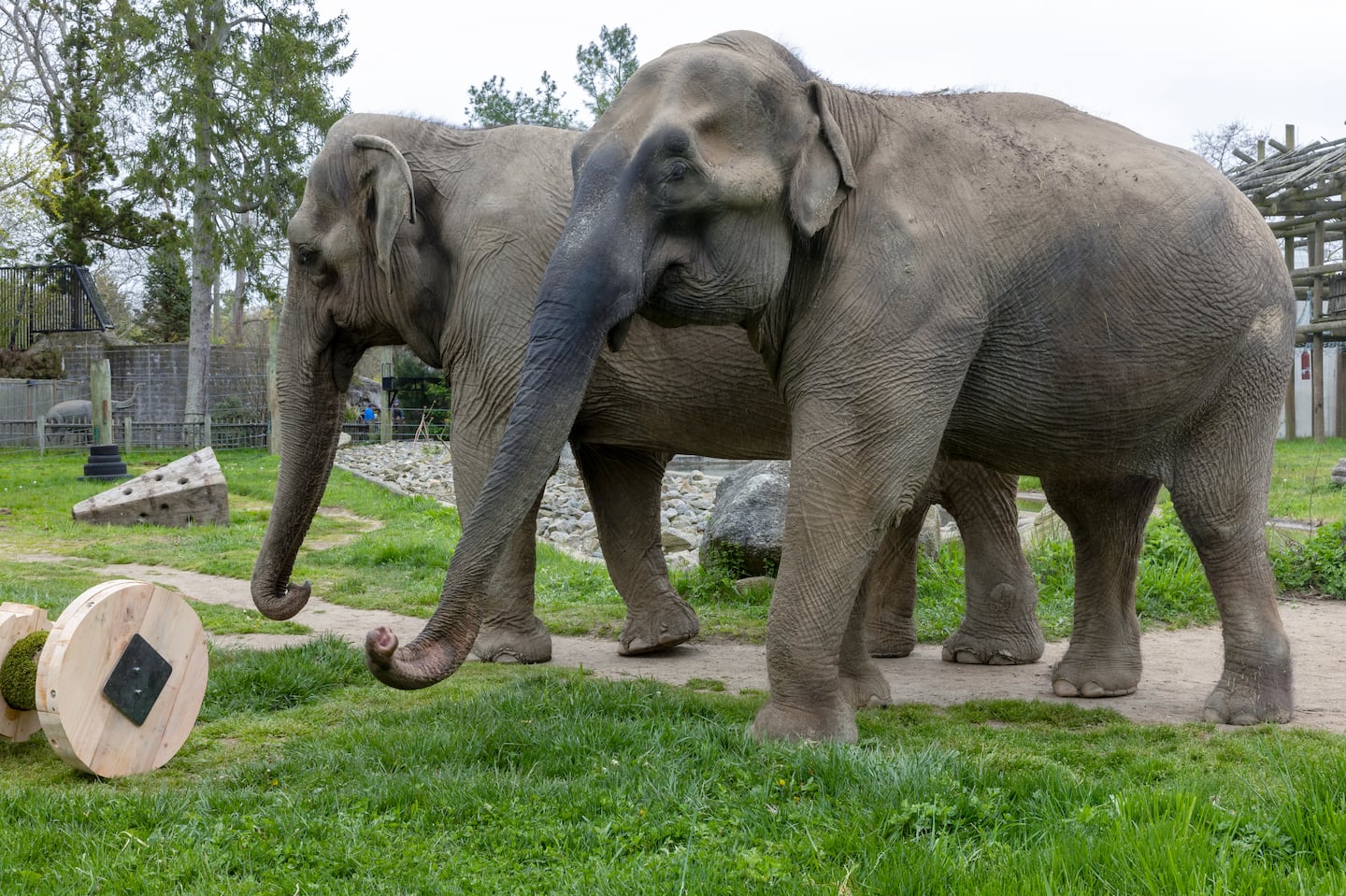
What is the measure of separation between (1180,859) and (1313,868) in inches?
12.4

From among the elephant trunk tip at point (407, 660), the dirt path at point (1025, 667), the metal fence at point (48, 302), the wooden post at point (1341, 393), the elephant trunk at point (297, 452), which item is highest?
the metal fence at point (48, 302)

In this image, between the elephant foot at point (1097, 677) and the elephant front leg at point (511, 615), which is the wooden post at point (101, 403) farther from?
the elephant foot at point (1097, 677)

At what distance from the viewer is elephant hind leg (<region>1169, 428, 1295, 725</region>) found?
16.9 ft

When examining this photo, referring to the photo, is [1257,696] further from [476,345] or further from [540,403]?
[476,345]

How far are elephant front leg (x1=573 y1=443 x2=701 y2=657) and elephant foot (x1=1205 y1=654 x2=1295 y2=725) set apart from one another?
10.0 feet

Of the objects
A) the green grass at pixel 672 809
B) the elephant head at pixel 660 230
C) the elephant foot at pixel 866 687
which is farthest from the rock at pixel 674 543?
the elephant head at pixel 660 230

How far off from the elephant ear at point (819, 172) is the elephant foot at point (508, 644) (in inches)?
132

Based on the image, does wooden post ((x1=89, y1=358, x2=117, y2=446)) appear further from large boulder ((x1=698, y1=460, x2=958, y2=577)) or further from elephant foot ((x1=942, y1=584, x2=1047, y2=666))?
elephant foot ((x1=942, y1=584, x2=1047, y2=666))

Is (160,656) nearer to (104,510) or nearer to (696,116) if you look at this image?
(696,116)

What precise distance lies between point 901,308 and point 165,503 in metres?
13.2

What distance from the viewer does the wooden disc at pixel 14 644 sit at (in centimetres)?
481

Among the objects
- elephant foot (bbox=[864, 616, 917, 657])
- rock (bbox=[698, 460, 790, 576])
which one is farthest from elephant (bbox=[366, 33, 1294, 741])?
rock (bbox=[698, 460, 790, 576])

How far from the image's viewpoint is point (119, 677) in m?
4.50

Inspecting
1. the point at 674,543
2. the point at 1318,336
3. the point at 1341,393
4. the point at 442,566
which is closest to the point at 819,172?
the point at 442,566
